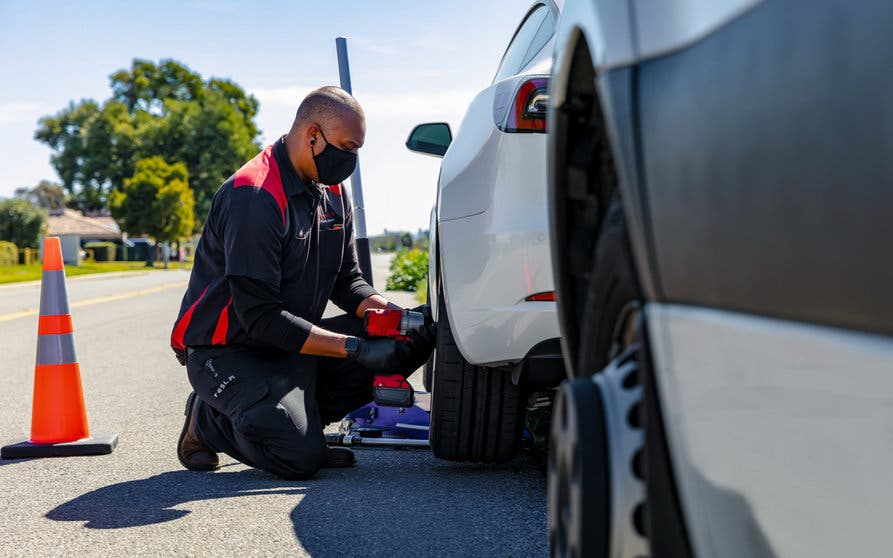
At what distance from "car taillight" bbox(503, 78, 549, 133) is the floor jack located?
1.20 m

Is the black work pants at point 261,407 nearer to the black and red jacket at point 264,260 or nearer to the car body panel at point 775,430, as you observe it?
the black and red jacket at point 264,260

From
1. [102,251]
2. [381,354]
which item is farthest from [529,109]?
[102,251]

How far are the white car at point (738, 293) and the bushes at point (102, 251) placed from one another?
7164 centimetres

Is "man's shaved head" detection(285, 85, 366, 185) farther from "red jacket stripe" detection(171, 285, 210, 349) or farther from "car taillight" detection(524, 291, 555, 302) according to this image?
"car taillight" detection(524, 291, 555, 302)

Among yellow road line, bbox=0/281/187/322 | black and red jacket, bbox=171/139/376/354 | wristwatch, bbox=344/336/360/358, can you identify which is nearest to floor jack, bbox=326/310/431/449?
wristwatch, bbox=344/336/360/358

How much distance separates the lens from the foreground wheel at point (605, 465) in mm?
1286

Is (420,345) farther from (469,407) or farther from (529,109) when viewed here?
Answer: (529,109)

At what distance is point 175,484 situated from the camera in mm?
3598

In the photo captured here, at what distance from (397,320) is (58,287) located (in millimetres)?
1536

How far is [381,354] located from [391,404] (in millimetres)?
238

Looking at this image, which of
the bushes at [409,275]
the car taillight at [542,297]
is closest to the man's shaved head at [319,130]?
the car taillight at [542,297]

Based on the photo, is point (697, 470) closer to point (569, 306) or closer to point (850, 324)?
point (850, 324)

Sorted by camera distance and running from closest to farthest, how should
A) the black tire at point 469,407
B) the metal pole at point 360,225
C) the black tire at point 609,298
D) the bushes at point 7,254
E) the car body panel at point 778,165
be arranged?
1. the car body panel at point 778,165
2. the black tire at point 609,298
3. the black tire at point 469,407
4. the metal pole at point 360,225
5. the bushes at point 7,254

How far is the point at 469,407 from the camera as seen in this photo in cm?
340
